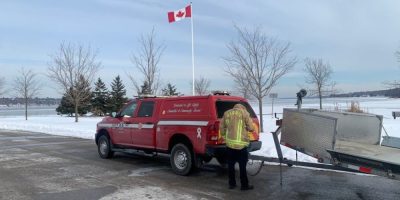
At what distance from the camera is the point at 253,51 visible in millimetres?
20594

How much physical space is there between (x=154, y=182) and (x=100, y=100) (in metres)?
48.4

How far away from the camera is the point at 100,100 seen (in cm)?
5572

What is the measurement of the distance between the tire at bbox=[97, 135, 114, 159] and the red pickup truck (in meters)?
A: 0.41

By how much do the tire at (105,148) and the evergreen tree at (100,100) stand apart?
4296 centimetres

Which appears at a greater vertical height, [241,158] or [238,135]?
[238,135]

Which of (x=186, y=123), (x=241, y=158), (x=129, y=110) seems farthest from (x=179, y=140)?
(x=129, y=110)

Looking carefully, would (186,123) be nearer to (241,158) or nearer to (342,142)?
(241,158)

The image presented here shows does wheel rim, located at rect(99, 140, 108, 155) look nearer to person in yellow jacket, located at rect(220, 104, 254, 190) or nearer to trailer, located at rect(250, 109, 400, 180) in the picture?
trailer, located at rect(250, 109, 400, 180)

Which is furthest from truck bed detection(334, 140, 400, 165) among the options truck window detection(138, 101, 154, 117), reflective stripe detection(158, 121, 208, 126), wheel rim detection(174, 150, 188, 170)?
truck window detection(138, 101, 154, 117)

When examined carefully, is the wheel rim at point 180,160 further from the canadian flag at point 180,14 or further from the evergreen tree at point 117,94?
the evergreen tree at point 117,94

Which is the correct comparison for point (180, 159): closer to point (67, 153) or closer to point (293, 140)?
point (293, 140)

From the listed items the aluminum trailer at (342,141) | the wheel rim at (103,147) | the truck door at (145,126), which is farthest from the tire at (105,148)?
the aluminum trailer at (342,141)

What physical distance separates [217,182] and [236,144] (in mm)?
1314

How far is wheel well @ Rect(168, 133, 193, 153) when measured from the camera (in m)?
9.59
